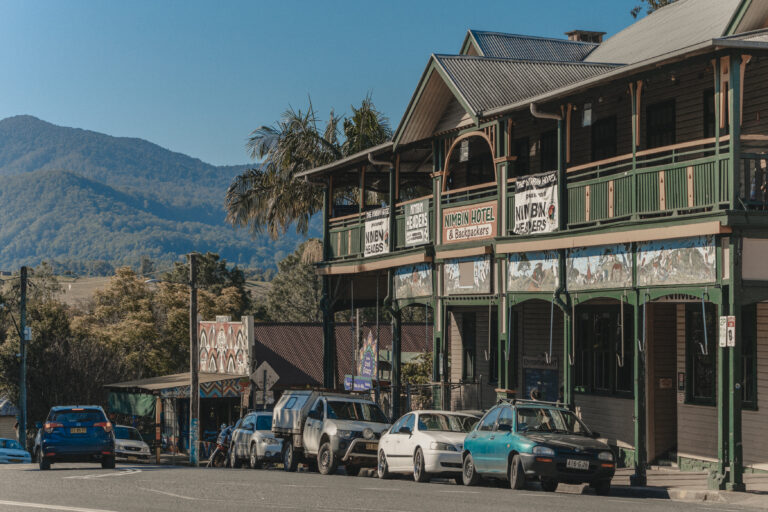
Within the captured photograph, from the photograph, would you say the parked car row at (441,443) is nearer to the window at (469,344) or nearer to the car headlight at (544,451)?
the car headlight at (544,451)

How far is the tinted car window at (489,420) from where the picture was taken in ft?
63.7

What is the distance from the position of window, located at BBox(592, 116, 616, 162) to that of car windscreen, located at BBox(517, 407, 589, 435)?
27.1ft

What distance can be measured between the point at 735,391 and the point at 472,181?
14.6 m

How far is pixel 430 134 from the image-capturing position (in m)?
29.1

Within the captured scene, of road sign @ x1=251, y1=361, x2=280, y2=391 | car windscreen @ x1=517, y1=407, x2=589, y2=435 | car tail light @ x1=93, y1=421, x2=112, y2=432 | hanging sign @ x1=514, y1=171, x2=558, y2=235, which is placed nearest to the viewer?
car windscreen @ x1=517, y1=407, x2=589, y2=435

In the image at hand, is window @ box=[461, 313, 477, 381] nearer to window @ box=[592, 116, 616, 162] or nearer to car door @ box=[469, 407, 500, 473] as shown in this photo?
window @ box=[592, 116, 616, 162]

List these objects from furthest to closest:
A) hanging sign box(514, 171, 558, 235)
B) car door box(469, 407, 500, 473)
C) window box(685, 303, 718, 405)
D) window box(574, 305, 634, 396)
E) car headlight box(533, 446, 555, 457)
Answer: window box(574, 305, 634, 396)
hanging sign box(514, 171, 558, 235)
window box(685, 303, 718, 405)
car door box(469, 407, 500, 473)
car headlight box(533, 446, 555, 457)

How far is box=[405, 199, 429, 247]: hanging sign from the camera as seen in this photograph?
2889cm

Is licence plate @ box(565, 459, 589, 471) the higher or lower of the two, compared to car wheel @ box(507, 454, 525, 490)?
higher

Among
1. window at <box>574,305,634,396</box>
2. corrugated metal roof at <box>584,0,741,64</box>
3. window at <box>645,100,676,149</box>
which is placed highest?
corrugated metal roof at <box>584,0,741,64</box>

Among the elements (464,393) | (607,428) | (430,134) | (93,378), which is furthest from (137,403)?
(607,428)

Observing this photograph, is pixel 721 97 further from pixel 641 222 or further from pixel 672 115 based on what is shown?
pixel 672 115

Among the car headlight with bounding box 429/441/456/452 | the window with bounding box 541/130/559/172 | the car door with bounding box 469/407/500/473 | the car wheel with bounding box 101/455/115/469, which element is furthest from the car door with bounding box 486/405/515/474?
the car wheel with bounding box 101/455/115/469

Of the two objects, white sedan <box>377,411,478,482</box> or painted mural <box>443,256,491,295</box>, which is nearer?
white sedan <box>377,411,478,482</box>
